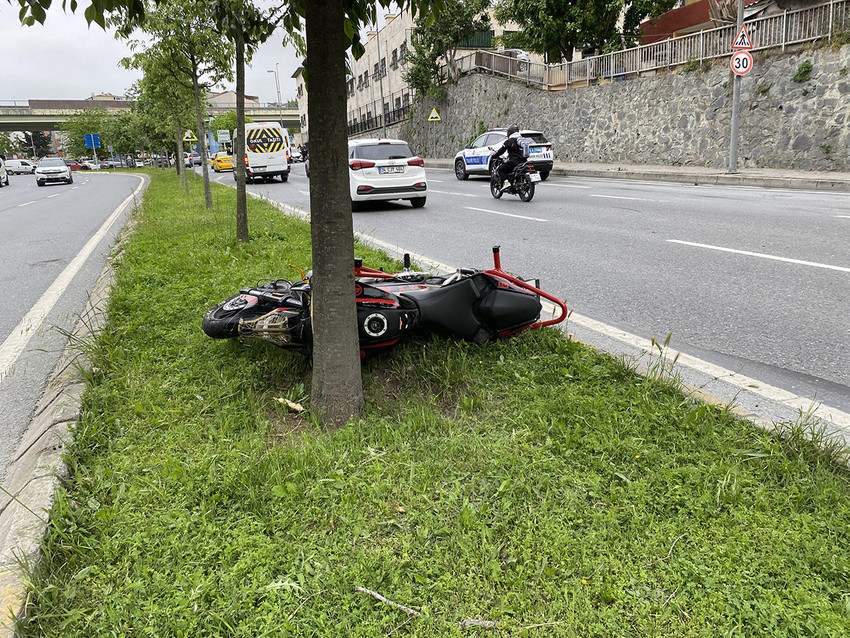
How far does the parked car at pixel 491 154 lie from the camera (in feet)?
64.3

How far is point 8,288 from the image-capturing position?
22.6ft

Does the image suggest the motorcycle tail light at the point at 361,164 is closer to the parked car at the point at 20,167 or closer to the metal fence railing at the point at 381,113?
the metal fence railing at the point at 381,113

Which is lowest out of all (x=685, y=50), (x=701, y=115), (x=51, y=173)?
(x=51, y=173)

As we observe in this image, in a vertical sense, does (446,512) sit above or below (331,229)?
below

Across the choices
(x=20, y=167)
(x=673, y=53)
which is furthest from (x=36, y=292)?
(x=20, y=167)

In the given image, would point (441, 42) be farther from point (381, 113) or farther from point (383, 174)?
point (383, 174)

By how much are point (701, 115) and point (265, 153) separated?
19352 millimetres

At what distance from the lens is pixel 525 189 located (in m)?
13.0

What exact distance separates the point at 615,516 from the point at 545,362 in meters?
1.40

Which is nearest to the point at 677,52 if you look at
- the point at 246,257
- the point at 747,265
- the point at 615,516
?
the point at 747,265

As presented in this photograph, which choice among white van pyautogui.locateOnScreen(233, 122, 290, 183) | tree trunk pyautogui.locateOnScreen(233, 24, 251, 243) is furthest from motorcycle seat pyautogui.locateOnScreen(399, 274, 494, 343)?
white van pyautogui.locateOnScreen(233, 122, 290, 183)

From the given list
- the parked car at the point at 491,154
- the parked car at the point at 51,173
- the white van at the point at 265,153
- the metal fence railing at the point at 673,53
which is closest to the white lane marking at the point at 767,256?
the parked car at the point at 491,154

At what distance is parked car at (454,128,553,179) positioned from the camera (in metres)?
19.6

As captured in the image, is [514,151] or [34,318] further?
[514,151]
